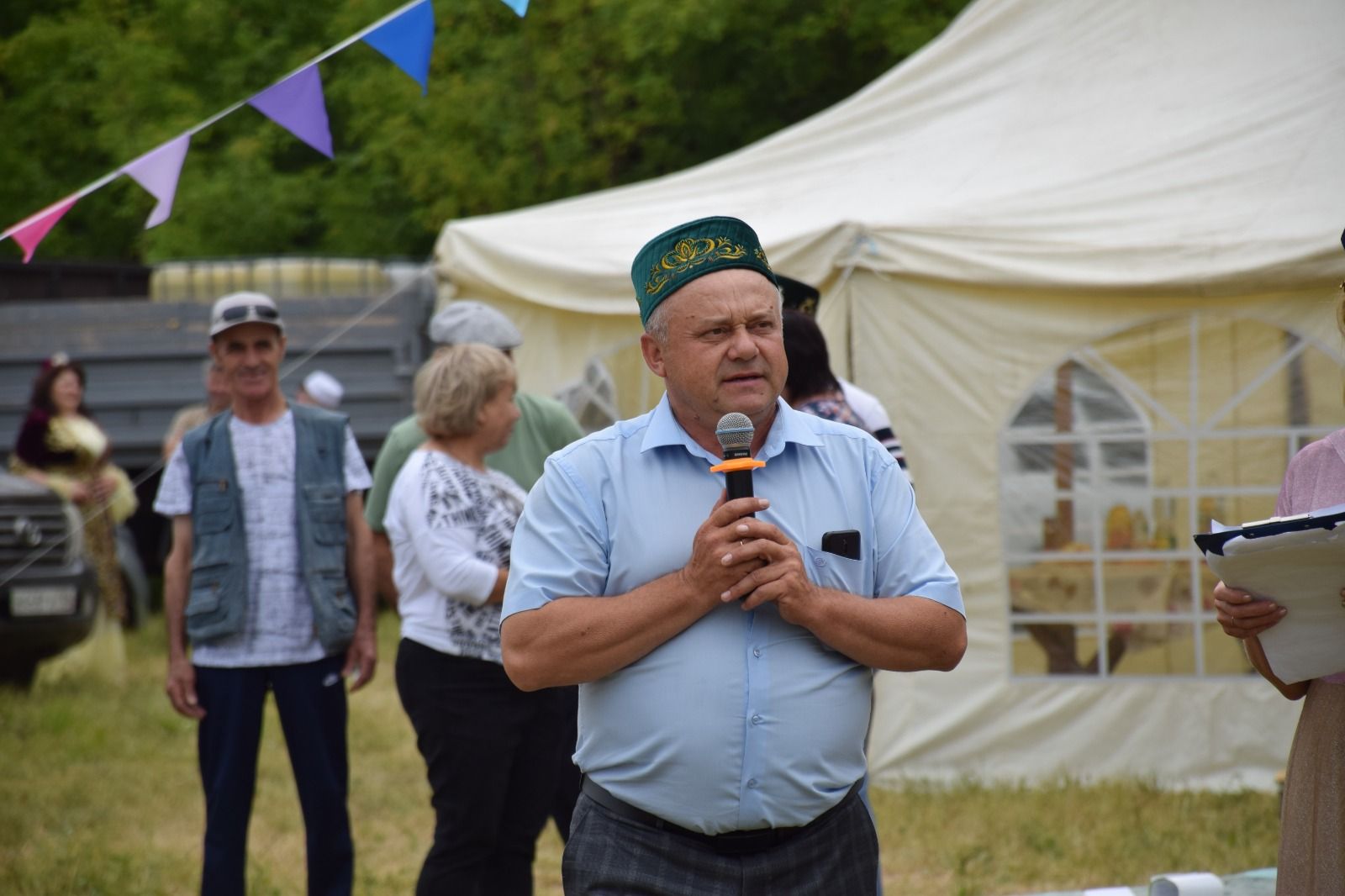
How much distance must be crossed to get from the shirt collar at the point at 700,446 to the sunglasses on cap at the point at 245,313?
2.35 meters

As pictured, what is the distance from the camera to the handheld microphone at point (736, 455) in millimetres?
2318

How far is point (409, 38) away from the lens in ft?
15.9

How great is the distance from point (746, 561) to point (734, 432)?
0.20 metres

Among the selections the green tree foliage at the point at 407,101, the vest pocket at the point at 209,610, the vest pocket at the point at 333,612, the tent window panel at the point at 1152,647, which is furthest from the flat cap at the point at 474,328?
the green tree foliage at the point at 407,101

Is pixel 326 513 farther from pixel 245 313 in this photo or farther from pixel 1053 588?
pixel 1053 588

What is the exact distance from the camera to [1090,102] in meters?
7.64

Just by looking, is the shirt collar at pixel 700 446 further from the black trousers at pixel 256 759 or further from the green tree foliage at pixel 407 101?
the green tree foliage at pixel 407 101

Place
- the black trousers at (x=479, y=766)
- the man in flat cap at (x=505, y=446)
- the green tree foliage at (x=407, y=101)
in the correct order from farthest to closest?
the green tree foliage at (x=407, y=101)
the man in flat cap at (x=505, y=446)
the black trousers at (x=479, y=766)

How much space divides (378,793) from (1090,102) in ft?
15.9

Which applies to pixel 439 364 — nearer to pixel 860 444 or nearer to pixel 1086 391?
pixel 860 444

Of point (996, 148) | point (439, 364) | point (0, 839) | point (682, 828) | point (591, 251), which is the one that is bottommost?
point (0, 839)

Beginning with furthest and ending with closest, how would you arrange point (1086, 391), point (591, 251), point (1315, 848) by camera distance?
point (591, 251) → point (1086, 391) → point (1315, 848)

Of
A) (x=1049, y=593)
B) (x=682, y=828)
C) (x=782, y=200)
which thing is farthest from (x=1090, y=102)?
(x=682, y=828)

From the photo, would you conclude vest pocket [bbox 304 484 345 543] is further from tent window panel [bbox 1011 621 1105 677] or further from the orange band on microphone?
tent window panel [bbox 1011 621 1105 677]
